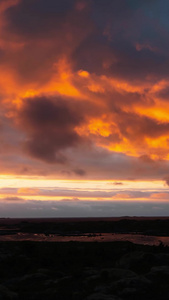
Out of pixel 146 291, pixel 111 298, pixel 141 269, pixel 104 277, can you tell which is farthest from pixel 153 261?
pixel 111 298

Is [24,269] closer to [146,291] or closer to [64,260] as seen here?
[64,260]

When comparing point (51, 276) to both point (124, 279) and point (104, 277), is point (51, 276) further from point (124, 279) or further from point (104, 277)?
point (124, 279)

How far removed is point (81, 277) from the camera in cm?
2591

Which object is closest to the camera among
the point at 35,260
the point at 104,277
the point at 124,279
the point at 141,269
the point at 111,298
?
the point at 111,298

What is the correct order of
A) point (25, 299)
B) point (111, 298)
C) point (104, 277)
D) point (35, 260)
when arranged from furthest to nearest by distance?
1. point (35, 260)
2. point (104, 277)
3. point (25, 299)
4. point (111, 298)

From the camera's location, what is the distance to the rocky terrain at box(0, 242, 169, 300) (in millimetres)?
20859

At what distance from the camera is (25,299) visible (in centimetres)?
2047

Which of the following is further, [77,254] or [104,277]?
[77,254]

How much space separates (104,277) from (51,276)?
5.23 m

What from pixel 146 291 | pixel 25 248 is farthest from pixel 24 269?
pixel 146 291

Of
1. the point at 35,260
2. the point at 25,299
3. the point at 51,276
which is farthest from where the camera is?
the point at 35,260

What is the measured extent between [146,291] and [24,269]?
14603mm

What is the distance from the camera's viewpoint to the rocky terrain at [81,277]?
20.9m

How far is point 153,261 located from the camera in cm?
3150
